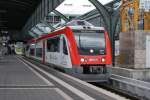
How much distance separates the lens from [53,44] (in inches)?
1152

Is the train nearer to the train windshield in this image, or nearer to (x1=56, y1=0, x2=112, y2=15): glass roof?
the train windshield

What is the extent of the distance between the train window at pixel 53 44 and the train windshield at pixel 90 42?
3.17 m

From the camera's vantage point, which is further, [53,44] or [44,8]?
[44,8]

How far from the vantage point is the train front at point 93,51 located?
2241 cm

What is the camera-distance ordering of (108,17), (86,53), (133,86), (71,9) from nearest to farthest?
(133,86), (86,53), (108,17), (71,9)

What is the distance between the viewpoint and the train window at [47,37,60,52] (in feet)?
87.7

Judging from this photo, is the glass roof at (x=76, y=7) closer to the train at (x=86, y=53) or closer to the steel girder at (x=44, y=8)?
the steel girder at (x=44, y=8)

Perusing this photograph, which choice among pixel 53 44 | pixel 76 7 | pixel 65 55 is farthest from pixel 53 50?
pixel 76 7

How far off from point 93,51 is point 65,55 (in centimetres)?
169

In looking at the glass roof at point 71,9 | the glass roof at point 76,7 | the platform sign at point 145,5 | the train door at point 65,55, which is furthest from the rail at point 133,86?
the glass roof at point 76,7

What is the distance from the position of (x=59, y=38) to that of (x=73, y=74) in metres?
3.82

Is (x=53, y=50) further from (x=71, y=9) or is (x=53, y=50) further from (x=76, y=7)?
(x=76, y=7)

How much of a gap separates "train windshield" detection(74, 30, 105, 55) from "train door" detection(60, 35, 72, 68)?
0.72m

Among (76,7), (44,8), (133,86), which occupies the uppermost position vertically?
(76,7)
